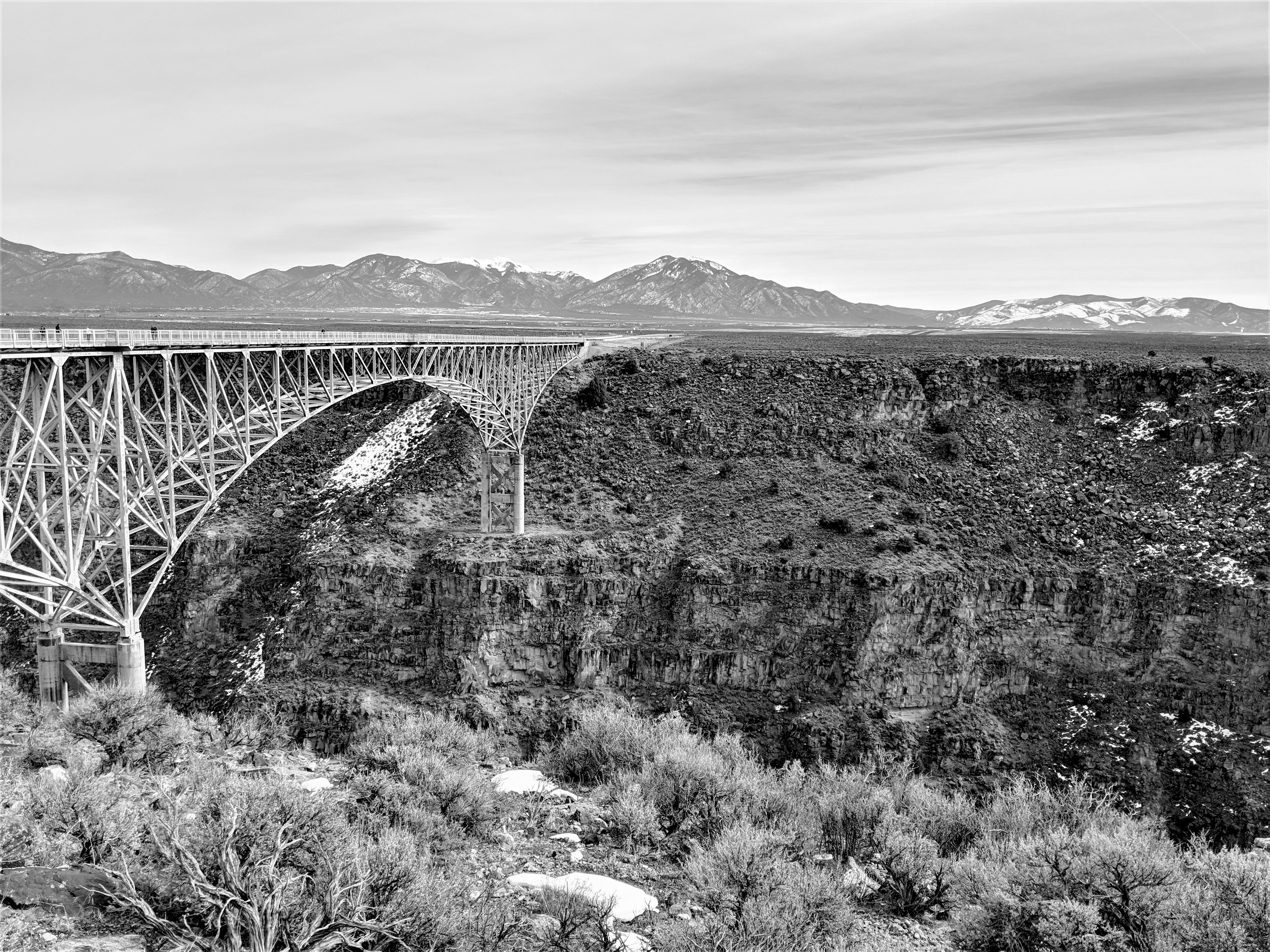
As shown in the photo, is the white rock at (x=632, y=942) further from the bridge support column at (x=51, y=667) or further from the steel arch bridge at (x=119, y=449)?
the bridge support column at (x=51, y=667)

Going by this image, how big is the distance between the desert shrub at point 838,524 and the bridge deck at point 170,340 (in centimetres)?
2393

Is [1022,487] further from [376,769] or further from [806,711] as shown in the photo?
[376,769]

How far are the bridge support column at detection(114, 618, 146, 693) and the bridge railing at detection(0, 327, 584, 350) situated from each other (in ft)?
24.5

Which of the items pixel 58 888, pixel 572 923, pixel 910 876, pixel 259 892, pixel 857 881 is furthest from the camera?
pixel 857 881

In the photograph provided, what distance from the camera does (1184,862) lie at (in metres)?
18.5

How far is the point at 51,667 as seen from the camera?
26109 millimetres

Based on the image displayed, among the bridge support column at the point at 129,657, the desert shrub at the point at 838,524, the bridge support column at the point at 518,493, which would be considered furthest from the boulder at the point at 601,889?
the desert shrub at the point at 838,524

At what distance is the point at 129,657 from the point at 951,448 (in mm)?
48504

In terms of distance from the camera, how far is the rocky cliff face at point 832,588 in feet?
151

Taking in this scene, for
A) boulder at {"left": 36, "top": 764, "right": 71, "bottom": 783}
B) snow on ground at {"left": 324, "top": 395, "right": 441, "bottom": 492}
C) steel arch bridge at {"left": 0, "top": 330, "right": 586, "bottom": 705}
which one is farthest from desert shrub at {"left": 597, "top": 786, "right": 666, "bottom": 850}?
snow on ground at {"left": 324, "top": 395, "right": 441, "bottom": 492}

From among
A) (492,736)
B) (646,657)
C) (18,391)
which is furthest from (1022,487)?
(18,391)

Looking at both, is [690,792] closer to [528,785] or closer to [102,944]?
[528,785]

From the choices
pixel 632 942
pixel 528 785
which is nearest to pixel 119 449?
pixel 528 785

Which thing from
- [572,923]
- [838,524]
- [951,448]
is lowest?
[838,524]
